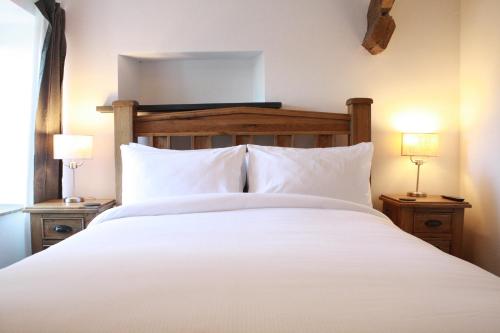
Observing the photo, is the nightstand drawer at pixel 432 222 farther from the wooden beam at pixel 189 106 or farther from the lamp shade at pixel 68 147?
the lamp shade at pixel 68 147

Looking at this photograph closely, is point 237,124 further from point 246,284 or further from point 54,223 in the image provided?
point 246,284

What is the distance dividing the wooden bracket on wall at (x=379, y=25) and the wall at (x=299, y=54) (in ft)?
0.35

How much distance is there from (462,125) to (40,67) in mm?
2994

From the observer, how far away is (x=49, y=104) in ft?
6.53

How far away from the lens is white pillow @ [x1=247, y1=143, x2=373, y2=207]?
1563 mm

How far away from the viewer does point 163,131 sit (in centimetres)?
200

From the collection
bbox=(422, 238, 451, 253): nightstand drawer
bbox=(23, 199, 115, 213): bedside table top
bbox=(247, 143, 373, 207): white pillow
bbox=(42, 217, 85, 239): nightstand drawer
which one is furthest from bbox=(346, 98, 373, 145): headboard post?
bbox=(42, 217, 85, 239): nightstand drawer

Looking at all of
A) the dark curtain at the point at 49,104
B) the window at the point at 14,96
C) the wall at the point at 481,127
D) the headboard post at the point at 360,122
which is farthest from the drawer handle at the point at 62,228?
the wall at the point at 481,127

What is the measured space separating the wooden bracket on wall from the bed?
1.28m

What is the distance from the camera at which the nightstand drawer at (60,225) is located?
1771 mm

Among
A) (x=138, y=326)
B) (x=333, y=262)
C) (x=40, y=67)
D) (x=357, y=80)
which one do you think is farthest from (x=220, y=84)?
(x=138, y=326)

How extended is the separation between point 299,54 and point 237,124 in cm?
69

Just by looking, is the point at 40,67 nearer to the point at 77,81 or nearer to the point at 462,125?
the point at 77,81

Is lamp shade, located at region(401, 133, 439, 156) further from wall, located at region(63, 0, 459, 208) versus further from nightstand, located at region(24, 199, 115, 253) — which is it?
nightstand, located at region(24, 199, 115, 253)
